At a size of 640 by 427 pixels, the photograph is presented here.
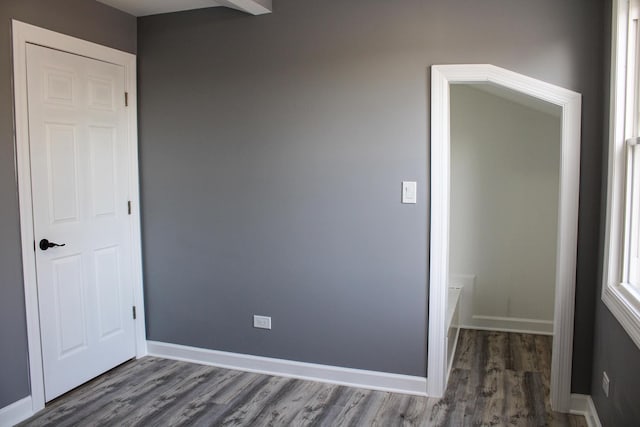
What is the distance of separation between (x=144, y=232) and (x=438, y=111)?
2187mm

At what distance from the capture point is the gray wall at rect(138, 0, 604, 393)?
9.45ft

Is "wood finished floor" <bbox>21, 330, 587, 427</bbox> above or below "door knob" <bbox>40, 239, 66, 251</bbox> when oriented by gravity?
below

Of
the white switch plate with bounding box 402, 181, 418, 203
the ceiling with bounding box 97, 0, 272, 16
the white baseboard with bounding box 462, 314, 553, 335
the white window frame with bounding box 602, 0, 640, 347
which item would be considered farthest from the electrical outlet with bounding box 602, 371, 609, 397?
the ceiling with bounding box 97, 0, 272, 16

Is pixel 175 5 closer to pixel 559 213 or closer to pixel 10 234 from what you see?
pixel 10 234

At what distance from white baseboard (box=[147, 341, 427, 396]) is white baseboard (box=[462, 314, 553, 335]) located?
1422mm

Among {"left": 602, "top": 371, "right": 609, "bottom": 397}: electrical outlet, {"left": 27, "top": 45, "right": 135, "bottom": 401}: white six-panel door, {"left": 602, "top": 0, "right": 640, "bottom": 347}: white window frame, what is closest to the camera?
{"left": 602, "top": 0, "right": 640, "bottom": 347}: white window frame

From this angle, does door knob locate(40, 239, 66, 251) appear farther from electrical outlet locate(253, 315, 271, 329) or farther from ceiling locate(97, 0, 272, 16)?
ceiling locate(97, 0, 272, 16)

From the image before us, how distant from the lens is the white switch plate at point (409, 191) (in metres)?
3.09

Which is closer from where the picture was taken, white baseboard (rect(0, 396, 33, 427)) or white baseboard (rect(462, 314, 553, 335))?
white baseboard (rect(0, 396, 33, 427))

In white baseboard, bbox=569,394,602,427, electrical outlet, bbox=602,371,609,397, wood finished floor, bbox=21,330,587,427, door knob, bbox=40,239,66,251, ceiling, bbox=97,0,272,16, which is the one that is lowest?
wood finished floor, bbox=21,330,587,427

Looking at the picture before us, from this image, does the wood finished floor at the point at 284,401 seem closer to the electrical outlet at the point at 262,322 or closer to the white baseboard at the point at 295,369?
the white baseboard at the point at 295,369

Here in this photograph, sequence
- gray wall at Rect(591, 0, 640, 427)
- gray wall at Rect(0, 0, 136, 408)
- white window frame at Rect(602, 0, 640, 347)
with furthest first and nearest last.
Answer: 1. gray wall at Rect(0, 0, 136, 408)
2. white window frame at Rect(602, 0, 640, 347)
3. gray wall at Rect(591, 0, 640, 427)

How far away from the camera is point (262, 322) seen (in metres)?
3.53

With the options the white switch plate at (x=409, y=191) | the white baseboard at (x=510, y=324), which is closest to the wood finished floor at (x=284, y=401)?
the white baseboard at (x=510, y=324)
